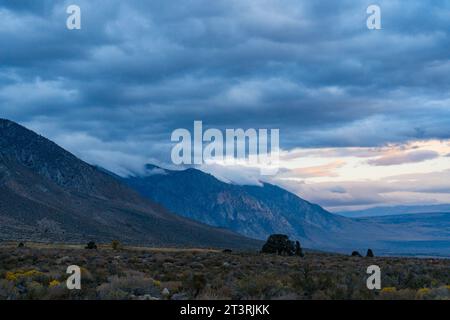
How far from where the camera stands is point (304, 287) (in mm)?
21594

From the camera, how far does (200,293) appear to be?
811 inches

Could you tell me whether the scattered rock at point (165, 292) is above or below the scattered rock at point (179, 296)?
above

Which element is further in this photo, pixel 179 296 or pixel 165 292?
pixel 165 292

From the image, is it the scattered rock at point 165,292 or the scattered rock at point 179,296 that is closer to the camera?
the scattered rock at point 179,296

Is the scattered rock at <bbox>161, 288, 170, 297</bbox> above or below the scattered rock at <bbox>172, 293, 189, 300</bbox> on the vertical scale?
above

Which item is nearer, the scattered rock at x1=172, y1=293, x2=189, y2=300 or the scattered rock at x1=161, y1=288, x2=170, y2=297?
the scattered rock at x1=172, y1=293, x2=189, y2=300

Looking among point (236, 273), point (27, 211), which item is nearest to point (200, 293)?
point (236, 273)

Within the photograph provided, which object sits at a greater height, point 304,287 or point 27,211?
point 27,211
